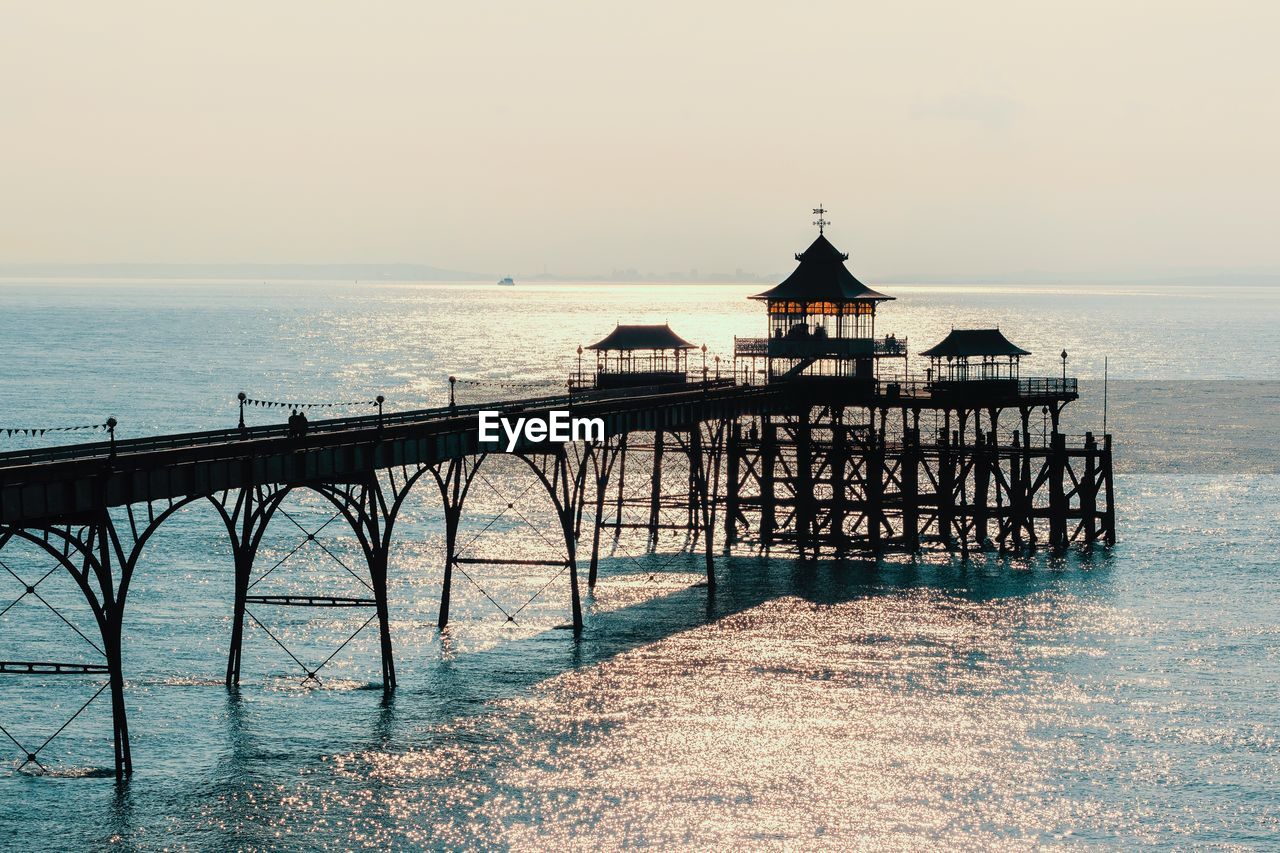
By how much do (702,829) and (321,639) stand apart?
74.7 feet

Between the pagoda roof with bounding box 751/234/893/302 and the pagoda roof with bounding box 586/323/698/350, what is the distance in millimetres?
4769

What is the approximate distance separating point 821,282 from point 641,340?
404 inches

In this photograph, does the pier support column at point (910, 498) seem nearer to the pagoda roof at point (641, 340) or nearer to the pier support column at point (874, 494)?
the pier support column at point (874, 494)

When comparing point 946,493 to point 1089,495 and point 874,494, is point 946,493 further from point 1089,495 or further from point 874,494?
point 1089,495

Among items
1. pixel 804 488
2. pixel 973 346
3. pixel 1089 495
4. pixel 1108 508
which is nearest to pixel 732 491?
pixel 804 488

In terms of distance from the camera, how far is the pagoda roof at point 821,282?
290 ft

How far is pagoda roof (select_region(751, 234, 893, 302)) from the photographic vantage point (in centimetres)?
8831

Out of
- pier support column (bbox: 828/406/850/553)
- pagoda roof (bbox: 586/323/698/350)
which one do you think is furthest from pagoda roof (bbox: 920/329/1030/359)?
pagoda roof (bbox: 586/323/698/350)

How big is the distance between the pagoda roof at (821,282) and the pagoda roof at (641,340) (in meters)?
4.77

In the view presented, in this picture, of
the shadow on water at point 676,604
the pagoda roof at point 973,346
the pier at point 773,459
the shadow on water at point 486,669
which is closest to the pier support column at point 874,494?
the pier at point 773,459

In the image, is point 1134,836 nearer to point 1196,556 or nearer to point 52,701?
point 52,701

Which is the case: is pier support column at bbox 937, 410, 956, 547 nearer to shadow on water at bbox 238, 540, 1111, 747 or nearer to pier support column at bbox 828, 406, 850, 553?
shadow on water at bbox 238, 540, 1111, 747

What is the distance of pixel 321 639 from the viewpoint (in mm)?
57219

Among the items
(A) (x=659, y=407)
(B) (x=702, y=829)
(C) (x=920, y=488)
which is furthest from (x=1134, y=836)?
(C) (x=920, y=488)
